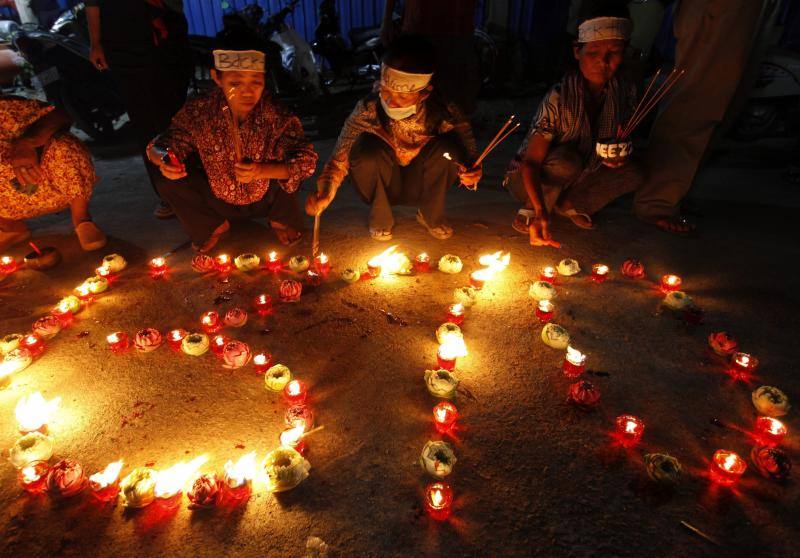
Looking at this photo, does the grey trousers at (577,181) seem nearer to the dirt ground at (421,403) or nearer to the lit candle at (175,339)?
the dirt ground at (421,403)

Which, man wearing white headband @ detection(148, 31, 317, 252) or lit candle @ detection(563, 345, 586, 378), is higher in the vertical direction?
man wearing white headband @ detection(148, 31, 317, 252)

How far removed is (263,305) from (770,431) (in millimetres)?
2644

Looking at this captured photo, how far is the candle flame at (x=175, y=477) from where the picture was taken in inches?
67.8

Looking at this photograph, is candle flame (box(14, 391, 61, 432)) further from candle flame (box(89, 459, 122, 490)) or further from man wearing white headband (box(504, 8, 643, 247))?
man wearing white headband (box(504, 8, 643, 247))

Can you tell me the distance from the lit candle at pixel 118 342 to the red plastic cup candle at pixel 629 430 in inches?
101

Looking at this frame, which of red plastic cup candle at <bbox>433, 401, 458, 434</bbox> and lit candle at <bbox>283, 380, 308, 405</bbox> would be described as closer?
red plastic cup candle at <bbox>433, 401, 458, 434</bbox>

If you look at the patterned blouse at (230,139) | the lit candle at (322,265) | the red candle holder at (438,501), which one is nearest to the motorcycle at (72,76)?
the patterned blouse at (230,139)

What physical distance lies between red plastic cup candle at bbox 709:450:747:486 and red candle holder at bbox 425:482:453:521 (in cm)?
109

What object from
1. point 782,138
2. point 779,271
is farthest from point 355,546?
point 782,138

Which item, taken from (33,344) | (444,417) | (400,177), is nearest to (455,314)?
(444,417)

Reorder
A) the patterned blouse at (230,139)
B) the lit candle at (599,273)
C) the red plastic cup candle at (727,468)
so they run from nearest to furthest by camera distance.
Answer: the red plastic cup candle at (727,468), the patterned blouse at (230,139), the lit candle at (599,273)

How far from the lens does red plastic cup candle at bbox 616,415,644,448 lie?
6.40 ft

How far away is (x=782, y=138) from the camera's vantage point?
632cm

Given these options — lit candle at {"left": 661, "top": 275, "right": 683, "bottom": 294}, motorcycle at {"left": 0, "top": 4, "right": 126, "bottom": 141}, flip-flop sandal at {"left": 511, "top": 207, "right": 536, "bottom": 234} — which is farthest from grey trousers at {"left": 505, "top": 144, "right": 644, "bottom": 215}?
motorcycle at {"left": 0, "top": 4, "right": 126, "bottom": 141}
